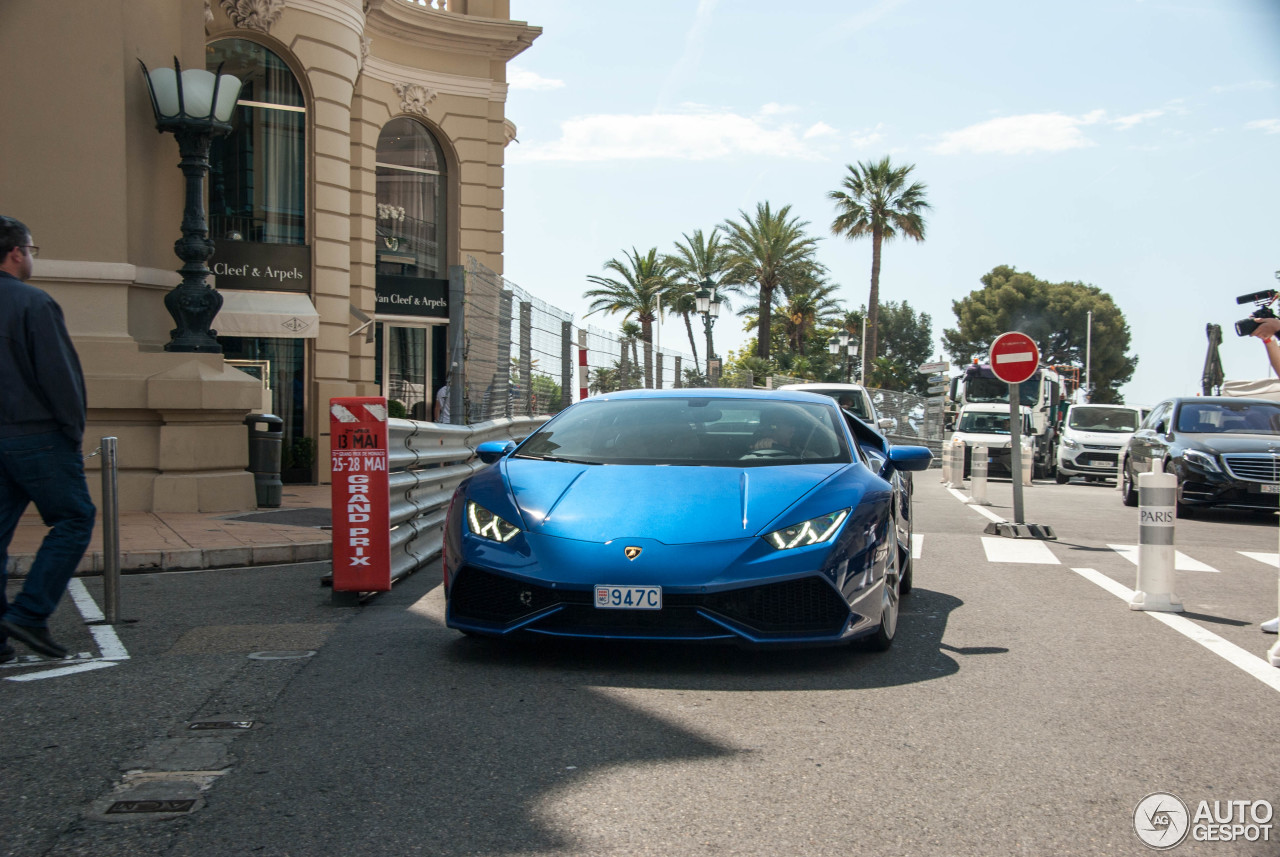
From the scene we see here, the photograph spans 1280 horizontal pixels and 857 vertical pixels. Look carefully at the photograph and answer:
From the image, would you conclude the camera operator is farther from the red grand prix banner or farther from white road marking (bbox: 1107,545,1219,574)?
the red grand prix banner

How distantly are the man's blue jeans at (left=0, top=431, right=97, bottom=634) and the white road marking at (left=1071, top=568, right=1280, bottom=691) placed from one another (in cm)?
524

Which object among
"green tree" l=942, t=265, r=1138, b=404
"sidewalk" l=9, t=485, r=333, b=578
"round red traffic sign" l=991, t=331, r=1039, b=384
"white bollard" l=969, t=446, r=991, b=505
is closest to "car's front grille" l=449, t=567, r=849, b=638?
"sidewalk" l=9, t=485, r=333, b=578

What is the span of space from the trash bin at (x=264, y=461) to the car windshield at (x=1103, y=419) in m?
19.9

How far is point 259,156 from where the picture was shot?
1789 centimetres

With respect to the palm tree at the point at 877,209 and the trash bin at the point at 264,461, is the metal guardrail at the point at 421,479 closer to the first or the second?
the trash bin at the point at 264,461

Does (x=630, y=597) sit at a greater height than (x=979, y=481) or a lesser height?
greater

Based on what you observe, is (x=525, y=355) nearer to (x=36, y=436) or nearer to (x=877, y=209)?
(x=36, y=436)

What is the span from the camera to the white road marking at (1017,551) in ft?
32.3

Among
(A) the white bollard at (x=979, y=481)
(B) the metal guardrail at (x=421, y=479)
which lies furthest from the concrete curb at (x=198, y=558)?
(A) the white bollard at (x=979, y=481)

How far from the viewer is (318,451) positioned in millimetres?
17656

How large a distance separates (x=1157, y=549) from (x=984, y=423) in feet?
80.5

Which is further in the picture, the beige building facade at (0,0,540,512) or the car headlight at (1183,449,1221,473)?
the car headlight at (1183,449,1221,473)

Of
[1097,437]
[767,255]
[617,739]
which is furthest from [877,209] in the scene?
[617,739]

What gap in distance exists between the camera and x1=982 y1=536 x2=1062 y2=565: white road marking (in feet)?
32.3
